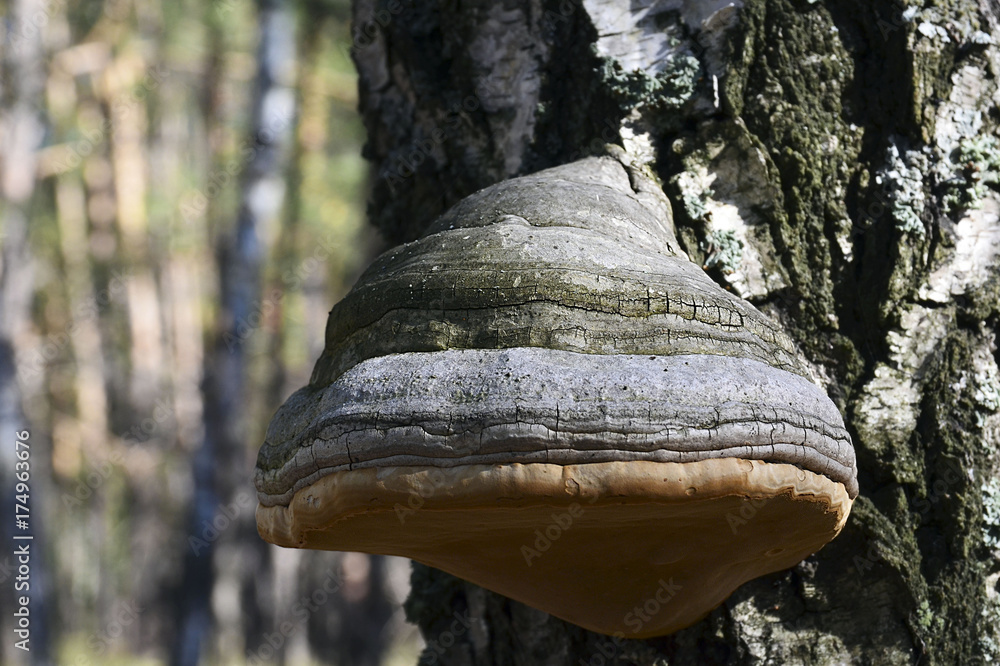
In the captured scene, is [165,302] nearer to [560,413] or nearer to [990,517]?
[990,517]

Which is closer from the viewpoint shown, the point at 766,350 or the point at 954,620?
the point at 766,350

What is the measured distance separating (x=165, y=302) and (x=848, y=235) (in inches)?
1061

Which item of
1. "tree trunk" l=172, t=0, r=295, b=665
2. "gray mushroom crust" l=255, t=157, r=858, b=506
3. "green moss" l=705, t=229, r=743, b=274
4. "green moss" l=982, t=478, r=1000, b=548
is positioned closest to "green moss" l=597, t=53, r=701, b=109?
"green moss" l=705, t=229, r=743, b=274

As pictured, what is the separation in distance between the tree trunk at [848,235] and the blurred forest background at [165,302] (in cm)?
1748

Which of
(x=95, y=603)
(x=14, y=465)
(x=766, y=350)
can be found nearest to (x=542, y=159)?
(x=766, y=350)

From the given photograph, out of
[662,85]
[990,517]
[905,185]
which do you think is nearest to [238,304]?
[662,85]

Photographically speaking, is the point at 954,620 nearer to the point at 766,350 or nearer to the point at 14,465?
the point at 766,350

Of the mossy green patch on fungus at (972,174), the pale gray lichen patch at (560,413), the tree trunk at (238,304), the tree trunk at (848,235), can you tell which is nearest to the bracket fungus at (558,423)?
the pale gray lichen patch at (560,413)

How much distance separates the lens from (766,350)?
146 cm

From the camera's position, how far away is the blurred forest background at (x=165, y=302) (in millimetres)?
22750

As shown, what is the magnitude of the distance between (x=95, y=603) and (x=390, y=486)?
110 feet

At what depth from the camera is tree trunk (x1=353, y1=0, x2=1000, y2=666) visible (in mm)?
1927

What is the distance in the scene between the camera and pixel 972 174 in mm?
2115

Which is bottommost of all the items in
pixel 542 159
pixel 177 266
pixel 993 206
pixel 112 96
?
pixel 993 206
